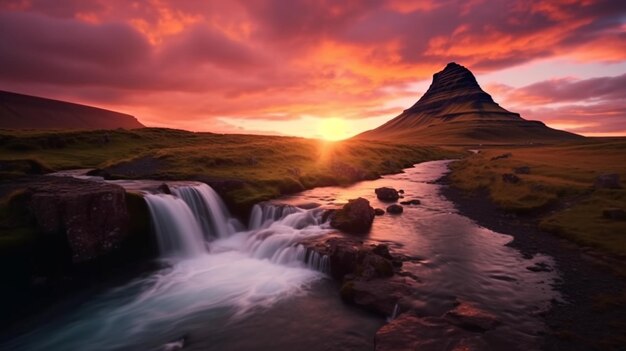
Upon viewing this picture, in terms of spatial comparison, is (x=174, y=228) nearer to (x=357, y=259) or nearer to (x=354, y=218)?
(x=354, y=218)

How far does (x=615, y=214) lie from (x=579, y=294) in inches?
561

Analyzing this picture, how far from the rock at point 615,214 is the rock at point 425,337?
21772 millimetres

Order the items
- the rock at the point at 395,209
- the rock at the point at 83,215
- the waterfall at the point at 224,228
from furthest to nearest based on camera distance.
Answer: the rock at the point at 395,209 < the waterfall at the point at 224,228 < the rock at the point at 83,215

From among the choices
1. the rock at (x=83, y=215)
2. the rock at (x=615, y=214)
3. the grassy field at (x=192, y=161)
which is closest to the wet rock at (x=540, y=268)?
the rock at (x=615, y=214)

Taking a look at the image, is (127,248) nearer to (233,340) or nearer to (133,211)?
(133,211)

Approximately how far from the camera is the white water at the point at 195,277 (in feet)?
58.3

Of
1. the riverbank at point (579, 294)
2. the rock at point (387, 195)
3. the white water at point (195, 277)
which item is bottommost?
the white water at point (195, 277)

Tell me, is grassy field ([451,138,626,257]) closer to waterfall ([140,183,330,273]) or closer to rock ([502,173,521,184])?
rock ([502,173,521,184])

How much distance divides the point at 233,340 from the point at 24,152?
193ft

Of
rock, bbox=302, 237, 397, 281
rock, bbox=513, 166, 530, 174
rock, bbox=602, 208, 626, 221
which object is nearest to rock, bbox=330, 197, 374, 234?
rock, bbox=302, 237, 397, 281

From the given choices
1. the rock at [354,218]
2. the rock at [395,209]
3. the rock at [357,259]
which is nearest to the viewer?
the rock at [357,259]

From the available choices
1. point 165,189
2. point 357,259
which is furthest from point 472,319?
point 165,189

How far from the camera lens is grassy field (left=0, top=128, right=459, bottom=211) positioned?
43562 millimetres

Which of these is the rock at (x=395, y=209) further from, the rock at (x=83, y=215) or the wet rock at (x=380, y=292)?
the rock at (x=83, y=215)
